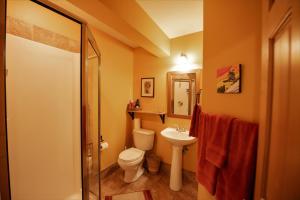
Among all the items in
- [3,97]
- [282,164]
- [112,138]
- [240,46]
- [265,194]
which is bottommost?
[112,138]

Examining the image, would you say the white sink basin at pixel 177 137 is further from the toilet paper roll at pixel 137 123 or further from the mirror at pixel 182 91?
the toilet paper roll at pixel 137 123

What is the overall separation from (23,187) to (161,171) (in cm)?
200

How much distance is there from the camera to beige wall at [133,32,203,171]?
2.22 metres

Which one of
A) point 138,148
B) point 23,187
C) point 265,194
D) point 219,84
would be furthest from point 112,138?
point 265,194

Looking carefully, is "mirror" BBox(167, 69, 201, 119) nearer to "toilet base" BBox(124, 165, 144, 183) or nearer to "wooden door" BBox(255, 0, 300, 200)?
"toilet base" BBox(124, 165, 144, 183)

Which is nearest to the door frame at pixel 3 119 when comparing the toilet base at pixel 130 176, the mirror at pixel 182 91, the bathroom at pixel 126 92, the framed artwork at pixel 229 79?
the bathroom at pixel 126 92

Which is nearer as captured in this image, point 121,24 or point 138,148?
Answer: point 121,24

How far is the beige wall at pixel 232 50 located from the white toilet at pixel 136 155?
1.19 metres

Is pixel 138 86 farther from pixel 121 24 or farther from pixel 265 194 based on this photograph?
pixel 265 194

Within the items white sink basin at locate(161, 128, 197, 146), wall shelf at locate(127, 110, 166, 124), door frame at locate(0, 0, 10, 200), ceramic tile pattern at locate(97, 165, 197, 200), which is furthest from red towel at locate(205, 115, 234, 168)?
wall shelf at locate(127, 110, 166, 124)

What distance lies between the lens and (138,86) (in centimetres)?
283

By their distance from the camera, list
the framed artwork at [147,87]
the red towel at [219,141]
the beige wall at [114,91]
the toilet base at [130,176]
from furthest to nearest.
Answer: the framed artwork at [147,87], the beige wall at [114,91], the toilet base at [130,176], the red towel at [219,141]

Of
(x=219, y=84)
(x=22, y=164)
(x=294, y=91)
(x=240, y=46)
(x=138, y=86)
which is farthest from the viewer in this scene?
(x=138, y=86)

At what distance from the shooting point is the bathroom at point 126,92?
596 millimetres
